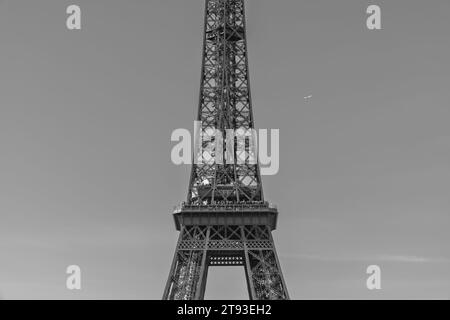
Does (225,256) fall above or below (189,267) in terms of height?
above

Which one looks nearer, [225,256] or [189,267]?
[189,267]

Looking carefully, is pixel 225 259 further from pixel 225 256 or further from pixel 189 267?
pixel 189 267

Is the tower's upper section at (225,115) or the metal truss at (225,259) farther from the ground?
the tower's upper section at (225,115)

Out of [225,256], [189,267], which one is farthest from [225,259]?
[189,267]
